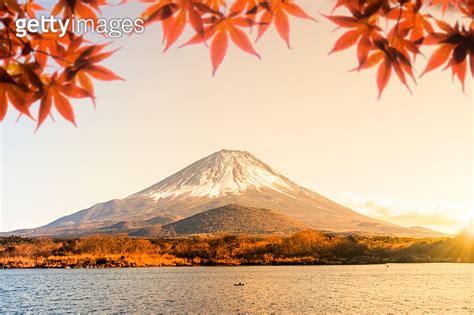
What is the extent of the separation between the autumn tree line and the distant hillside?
6582cm

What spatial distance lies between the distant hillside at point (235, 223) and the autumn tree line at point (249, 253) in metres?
65.8

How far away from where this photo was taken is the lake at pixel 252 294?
35344mm

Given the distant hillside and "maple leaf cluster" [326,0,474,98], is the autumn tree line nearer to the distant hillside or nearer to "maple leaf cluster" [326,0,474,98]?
the distant hillside

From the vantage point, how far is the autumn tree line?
82.5m

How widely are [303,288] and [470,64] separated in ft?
148

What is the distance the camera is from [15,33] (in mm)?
2416

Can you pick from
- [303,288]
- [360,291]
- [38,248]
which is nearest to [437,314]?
[360,291]

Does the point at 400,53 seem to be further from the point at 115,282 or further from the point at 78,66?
the point at 115,282

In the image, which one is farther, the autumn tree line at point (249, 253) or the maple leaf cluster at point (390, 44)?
the autumn tree line at point (249, 253)

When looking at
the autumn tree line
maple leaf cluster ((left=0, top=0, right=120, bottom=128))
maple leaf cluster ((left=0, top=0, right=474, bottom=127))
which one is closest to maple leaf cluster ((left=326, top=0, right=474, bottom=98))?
maple leaf cluster ((left=0, top=0, right=474, bottom=127))

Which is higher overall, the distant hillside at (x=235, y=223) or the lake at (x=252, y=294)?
the distant hillside at (x=235, y=223)

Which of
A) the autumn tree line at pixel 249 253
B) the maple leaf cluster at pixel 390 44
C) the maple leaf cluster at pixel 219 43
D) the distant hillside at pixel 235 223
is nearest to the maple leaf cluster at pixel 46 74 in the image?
the maple leaf cluster at pixel 219 43

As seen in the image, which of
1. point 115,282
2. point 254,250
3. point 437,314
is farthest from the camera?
point 254,250

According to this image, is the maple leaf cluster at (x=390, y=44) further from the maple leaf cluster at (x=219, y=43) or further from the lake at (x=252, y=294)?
the lake at (x=252, y=294)
